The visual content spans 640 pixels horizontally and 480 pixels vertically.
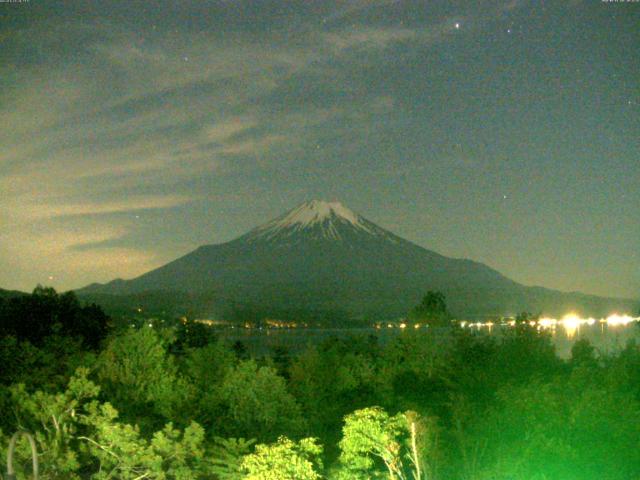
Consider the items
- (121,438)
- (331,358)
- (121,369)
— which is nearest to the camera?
(121,438)

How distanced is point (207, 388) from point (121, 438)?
880cm

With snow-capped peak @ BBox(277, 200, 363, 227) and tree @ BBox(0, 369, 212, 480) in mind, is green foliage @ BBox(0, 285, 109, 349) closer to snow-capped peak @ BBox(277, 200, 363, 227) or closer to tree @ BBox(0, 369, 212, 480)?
tree @ BBox(0, 369, 212, 480)

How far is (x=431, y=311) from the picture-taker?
187 feet

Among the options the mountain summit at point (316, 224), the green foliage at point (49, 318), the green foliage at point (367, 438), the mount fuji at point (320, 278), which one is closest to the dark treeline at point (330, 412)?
the green foliage at point (367, 438)

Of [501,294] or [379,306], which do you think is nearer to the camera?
[379,306]

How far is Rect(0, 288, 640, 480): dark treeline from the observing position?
9961mm

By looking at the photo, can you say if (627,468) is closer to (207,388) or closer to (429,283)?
(207,388)

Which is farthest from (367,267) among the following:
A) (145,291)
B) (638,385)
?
(638,385)

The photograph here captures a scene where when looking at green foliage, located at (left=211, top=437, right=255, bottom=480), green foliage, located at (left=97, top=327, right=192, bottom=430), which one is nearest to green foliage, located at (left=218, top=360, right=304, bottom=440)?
green foliage, located at (left=97, top=327, right=192, bottom=430)

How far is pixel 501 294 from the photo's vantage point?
161875 millimetres

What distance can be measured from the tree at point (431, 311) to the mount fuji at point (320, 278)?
231ft

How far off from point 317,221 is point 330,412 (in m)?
149

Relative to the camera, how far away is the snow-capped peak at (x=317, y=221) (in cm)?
16838

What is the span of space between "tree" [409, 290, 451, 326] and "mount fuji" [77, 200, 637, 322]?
2775 inches
